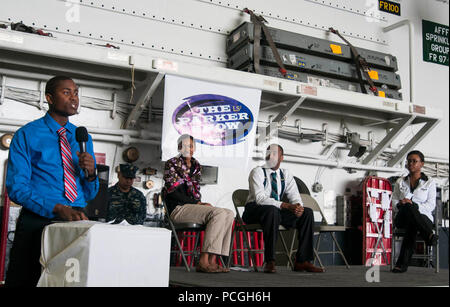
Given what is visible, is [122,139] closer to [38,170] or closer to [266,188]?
[266,188]

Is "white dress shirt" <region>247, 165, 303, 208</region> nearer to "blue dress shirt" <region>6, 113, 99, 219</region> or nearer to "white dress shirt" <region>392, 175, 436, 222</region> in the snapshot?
"white dress shirt" <region>392, 175, 436, 222</region>

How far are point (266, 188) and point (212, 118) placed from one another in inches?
31.4

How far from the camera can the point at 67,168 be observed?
1.92m

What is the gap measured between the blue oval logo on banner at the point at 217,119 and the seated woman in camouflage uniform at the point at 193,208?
A: 9.8 inches

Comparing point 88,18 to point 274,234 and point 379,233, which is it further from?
point 379,233

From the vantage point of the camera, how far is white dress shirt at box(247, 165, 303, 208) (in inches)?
147

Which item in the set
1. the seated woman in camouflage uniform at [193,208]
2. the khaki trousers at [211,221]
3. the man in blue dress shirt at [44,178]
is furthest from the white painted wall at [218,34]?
the man in blue dress shirt at [44,178]

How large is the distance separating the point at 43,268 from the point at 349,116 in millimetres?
4471

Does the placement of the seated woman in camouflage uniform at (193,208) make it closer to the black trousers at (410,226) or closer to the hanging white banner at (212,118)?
the hanging white banner at (212,118)

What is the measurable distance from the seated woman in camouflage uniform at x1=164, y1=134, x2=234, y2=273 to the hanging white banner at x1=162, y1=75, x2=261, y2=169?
0.17 metres
